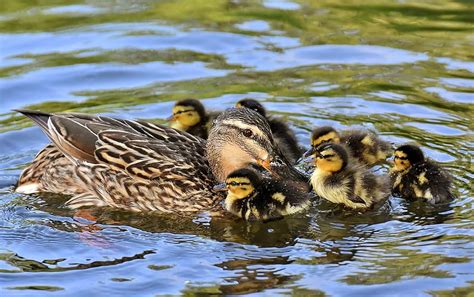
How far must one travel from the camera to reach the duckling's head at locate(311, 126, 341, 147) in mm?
8227

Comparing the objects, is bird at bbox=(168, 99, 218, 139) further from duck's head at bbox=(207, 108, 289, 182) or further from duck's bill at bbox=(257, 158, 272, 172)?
duck's bill at bbox=(257, 158, 272, 172)

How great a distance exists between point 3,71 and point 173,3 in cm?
260

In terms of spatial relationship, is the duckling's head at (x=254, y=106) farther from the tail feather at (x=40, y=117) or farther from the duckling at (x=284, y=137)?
the tail feather at (x=40, y=117)

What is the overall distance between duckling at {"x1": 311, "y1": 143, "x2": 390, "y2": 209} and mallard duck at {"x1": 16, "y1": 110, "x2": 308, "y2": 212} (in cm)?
34

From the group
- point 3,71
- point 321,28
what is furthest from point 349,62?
point 3,71

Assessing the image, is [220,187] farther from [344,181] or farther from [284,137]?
[284,137]

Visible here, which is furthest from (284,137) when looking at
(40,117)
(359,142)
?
(40,117)

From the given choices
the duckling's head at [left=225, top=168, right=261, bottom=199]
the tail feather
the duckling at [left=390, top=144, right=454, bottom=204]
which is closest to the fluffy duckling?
the duckling's head at [left=225, top=168, right=261, bottom=199]

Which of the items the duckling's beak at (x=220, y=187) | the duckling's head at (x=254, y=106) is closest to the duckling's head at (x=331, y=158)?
the duckling's beak at (x=220, y=187)

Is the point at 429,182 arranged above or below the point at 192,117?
below

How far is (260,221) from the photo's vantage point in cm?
741

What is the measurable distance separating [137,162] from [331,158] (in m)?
1.40

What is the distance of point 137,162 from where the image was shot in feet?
24.9

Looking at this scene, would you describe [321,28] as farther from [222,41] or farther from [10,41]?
[10,41]
